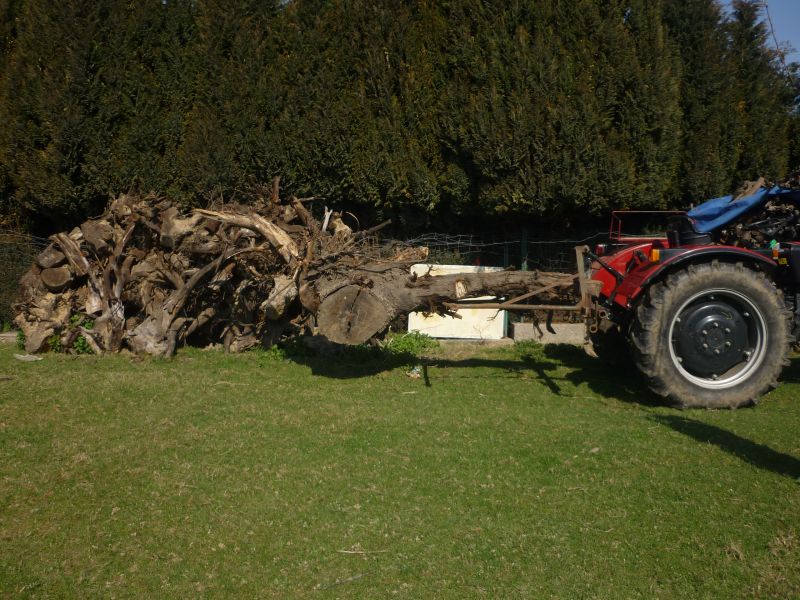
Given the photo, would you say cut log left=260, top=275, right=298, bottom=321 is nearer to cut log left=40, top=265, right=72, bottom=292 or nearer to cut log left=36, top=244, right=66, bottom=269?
cut log left=40, top=265, right=72, bottom=292

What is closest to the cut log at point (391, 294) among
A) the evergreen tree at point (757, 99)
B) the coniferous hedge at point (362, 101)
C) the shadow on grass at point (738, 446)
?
the shadow on grass at point (738, 446)

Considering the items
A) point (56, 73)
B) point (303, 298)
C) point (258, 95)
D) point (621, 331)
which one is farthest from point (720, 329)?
point (56, 73)

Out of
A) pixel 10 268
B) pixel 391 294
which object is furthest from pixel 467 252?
pixel 10 268

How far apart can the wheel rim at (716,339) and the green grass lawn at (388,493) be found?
1.44ft

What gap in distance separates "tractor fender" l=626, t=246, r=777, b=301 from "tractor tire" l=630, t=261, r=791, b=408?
0.29ft

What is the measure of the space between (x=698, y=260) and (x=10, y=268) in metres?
11.1

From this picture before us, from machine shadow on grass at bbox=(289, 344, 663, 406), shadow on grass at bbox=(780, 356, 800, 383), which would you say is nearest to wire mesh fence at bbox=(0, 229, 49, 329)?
machine shadow on grass at bbox=(289, 344, 663, 406)

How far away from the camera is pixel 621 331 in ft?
24.7

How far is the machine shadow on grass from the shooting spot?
766 centimetres

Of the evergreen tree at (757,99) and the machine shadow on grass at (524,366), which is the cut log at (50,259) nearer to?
the machine shadow on grass at (524,366)

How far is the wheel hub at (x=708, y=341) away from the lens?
22.0 feet

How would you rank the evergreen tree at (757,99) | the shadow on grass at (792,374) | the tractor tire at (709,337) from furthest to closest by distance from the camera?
the evergreen tree at (757,99) → the shadow on grass at (792,374) → the tractor tire at (709,337)

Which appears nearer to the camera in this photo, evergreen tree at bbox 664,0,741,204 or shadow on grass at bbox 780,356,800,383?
shadow on grass at bbox 780,356,800,383

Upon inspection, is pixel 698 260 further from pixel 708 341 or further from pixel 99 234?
pixel 99 234
